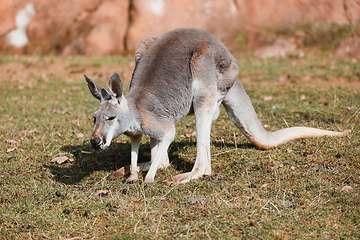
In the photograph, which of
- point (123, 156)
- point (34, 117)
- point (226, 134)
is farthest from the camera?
point (34, 117)

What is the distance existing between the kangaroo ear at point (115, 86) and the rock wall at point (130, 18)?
26.7 feet

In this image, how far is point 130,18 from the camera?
1237cm

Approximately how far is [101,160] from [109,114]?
133 centimetres

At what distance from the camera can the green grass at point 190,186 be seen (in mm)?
3449

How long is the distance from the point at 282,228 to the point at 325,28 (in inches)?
374

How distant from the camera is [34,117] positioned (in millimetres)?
6984

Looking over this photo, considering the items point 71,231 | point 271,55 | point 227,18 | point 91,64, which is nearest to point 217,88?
point 71,231

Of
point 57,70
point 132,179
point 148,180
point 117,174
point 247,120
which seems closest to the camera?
point 148,180

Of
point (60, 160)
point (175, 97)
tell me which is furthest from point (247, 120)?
point (60, 160)

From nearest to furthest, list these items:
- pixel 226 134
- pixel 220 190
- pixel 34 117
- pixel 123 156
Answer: pixel 220 190 < pixel 123 156 < pixel 226 134 < pixel 34 117

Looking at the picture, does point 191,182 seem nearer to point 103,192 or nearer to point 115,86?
point 103,192

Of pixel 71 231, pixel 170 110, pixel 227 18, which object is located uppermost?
pixel 170 110

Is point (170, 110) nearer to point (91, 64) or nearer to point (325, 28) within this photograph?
point (91, 64)

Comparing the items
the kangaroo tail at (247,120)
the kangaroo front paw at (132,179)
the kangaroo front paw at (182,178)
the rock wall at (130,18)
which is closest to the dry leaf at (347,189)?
the kangaroo tail at (247,120)
